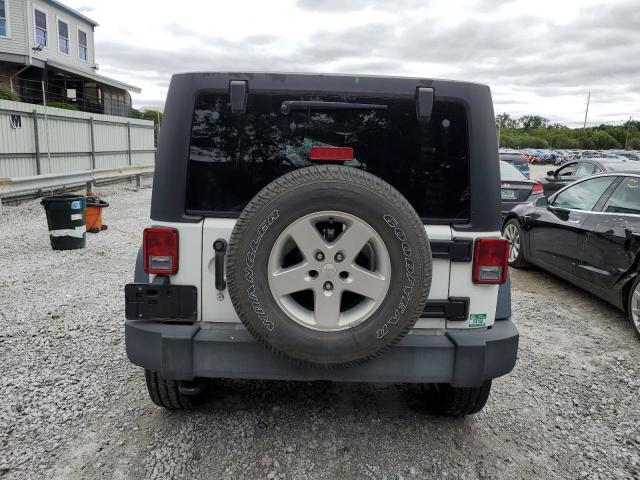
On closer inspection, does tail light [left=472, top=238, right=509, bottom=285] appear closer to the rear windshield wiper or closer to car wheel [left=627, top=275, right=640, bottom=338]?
the rear windshield wiper

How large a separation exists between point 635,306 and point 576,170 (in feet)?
28.3

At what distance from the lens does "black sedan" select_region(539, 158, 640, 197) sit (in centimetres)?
1159

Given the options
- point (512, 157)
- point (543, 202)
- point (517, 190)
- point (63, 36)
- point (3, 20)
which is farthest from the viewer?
point (63, 36)

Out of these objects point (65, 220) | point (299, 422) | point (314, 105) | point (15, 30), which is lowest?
point (299, 422)

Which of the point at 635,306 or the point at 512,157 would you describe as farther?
the point at 512,157

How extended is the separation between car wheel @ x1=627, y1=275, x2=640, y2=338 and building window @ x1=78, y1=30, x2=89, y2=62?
97.2 ft

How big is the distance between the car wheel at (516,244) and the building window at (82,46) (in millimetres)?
27150

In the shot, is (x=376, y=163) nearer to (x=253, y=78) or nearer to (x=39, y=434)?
(x=253, y=78)

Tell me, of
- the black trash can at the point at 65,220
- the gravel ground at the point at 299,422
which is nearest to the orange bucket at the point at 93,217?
the black trash can at the point at 65,220

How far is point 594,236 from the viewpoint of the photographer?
5.68 metres

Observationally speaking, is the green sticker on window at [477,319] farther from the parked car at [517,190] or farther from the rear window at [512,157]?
the rear window at [512,157]

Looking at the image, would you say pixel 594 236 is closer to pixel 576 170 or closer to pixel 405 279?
pixel 405 279

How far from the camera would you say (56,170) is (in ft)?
49.7

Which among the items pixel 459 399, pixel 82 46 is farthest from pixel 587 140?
pixel 459 399
